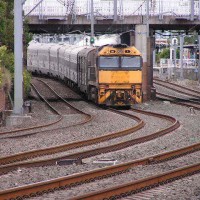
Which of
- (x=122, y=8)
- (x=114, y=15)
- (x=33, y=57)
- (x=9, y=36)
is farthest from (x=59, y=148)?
(x=33, y=57)

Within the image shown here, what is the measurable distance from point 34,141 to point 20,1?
895cm

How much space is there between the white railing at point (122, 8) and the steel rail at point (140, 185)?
28.2 metres

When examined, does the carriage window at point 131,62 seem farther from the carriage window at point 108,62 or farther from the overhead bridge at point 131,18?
the overhead bridge at point 131,18

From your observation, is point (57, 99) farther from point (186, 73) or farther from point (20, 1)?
point (186, 73)

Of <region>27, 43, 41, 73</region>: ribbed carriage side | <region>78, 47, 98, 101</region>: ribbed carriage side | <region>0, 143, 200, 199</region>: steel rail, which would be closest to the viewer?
<region>0, 143, 200, 199</region>: steel rail

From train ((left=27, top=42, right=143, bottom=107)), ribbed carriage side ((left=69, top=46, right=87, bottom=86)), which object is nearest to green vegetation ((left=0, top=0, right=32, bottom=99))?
ribbed carriage side ((left=69, top=46, right=87, bottom=86))

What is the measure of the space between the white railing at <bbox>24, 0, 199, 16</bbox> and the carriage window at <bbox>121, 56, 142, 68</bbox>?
8.45 meters

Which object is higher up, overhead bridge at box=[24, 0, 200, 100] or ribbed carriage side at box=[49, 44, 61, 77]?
overhead bridge at box=[24, 0, 200, 100]

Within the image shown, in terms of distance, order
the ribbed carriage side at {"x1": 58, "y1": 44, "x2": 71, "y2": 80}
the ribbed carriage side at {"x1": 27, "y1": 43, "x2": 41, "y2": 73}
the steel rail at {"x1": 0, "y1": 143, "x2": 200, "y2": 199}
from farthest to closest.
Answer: the ribbed carriage side at {"x1": 27, "y1": 43, "x2": 41, "y2": 73} < the ribbed carriage side at {"x1": 58, "y1": 44, "x2": 71, "y2": 80} < the steel rail at {"x1": 0, "y1": 143, "x2": 200, "y2": 199}

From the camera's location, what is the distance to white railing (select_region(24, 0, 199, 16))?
41.8 metres

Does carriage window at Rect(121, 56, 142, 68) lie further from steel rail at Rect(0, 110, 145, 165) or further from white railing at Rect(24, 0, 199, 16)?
steel rail at Rect(0, 110, 145, 165)

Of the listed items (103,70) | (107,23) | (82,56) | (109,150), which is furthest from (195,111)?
(109,150)

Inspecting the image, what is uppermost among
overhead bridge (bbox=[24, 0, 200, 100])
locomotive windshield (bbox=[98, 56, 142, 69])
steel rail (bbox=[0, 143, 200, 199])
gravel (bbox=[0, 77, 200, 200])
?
overhead bridge (bbox=[24, 0, 200, 100])

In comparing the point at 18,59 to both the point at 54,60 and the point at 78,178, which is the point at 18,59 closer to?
the point at 78,178
